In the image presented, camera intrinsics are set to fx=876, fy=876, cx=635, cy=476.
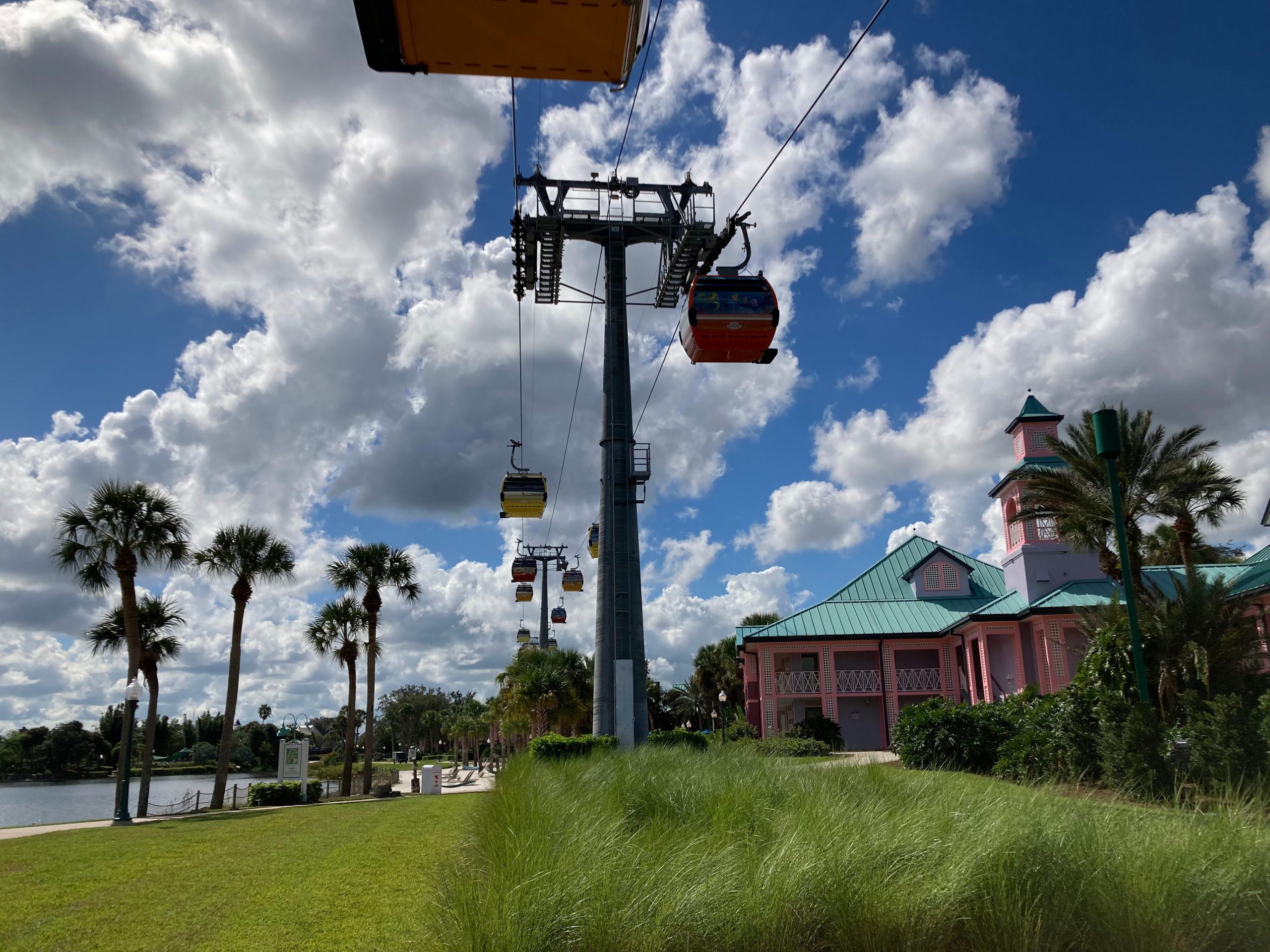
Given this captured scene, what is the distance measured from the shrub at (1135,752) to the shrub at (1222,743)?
0.37m

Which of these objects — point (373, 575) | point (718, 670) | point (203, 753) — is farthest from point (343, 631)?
point (203, 753)

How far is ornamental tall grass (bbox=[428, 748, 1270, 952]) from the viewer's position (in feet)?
15.8

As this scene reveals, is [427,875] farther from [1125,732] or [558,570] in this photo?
[558,570]

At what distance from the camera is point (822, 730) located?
114ft

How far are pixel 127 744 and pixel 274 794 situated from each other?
321 inches

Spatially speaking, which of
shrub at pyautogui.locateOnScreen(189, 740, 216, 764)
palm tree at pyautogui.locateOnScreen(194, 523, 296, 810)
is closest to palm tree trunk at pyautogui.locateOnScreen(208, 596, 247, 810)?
palm tree at pyautogui.locateOnScreen(194, 523, 296, 810)

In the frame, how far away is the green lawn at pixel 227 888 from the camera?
7.46 metres

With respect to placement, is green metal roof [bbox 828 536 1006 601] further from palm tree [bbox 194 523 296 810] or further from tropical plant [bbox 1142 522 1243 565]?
palm tree [bbox 194 523 296 810]

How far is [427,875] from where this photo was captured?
9664 mm

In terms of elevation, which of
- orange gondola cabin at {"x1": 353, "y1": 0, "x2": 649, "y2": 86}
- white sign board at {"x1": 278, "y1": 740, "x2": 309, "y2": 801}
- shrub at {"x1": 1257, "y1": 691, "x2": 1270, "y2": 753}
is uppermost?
orange gondola cabin at {"x1": 353, "y1": 0, "x2": 649, "y2": 86}

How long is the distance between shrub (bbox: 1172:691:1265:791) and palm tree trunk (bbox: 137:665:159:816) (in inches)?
1109

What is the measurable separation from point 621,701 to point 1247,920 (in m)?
18.0

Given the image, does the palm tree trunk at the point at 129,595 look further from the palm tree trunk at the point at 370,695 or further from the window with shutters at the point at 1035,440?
the window with shutters at the point at 1035,440

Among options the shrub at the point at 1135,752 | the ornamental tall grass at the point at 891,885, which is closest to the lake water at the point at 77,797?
the ornamental tall grass at the point at 891,885
